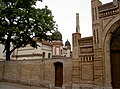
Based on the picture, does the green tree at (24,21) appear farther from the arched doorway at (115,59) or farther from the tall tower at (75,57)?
the arched doorway at (115,59)

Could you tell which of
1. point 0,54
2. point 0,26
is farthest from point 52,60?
point 0,54

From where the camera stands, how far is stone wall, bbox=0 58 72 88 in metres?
15.8

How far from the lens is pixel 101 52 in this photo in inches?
521

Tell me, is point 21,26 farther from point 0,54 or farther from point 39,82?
point 0,54

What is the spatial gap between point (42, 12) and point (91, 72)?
12.2m

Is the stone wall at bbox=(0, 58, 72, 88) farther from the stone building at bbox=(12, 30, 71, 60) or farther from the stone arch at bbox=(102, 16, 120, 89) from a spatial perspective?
the stone building at bbox=(12, 30, 71, 60)

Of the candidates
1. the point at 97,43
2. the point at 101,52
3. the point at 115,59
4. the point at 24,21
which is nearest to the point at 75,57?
the point at 97,43

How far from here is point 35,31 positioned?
2223 centimetres

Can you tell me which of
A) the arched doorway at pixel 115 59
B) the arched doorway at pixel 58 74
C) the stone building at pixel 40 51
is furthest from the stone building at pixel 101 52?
the stone building at pixel 40 51

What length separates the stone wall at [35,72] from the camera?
623 inches

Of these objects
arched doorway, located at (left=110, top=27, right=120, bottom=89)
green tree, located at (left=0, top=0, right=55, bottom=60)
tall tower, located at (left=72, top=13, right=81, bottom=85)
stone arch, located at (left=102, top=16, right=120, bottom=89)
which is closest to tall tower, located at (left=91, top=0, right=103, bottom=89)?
stone arch, located at (left=102, top=16, right=120, bottom=89)

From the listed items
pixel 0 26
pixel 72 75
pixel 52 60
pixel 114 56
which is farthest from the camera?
pixel 0 26

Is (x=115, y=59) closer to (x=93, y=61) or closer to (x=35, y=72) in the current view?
(x=93, y=61)

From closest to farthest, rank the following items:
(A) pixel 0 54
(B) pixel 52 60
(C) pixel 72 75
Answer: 1. (C) pixel 72 75
2. (B) pixel 52 60
3. (A) pixel 0 54
